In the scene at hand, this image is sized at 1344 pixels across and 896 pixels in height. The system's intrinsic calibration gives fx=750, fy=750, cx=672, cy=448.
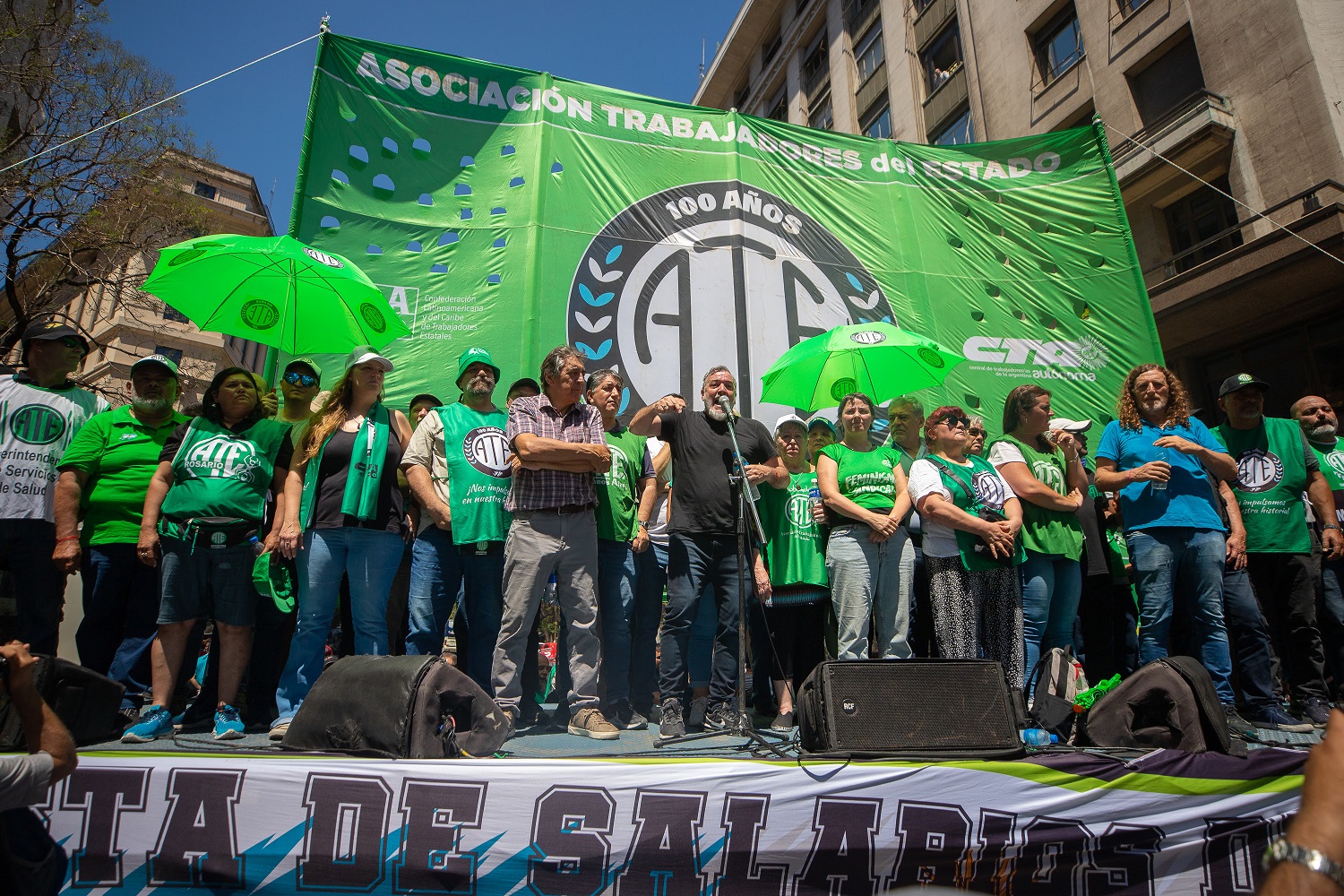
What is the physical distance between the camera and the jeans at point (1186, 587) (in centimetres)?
370

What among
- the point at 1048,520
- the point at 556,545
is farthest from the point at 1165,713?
the point at 556,545

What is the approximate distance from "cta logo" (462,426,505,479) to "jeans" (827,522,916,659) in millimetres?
1759

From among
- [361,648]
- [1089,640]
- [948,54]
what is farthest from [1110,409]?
[948,54]

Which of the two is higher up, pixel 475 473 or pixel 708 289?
pixel 708 289

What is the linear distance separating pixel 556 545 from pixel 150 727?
1761mm

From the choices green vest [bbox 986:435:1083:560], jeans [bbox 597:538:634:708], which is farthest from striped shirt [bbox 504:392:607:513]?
green vest [bbox 986:435:1083:560]

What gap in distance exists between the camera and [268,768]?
7.34 ft

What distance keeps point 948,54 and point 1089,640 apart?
17187 mm

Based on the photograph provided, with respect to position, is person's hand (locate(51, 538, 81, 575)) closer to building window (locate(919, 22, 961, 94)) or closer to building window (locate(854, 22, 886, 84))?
A: building window (locate(919, 22, 961, 94))

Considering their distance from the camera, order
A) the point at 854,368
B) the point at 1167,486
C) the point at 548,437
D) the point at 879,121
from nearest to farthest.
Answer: the point at 548,437
the point at 1167,486
the point at 854,368
the point at 879,121

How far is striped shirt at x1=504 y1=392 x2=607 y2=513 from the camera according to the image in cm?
347

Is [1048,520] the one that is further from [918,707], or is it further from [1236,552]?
[918,707]

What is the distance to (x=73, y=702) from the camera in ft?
8.10

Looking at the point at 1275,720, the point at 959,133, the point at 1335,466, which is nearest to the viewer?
the point at 1275,720
